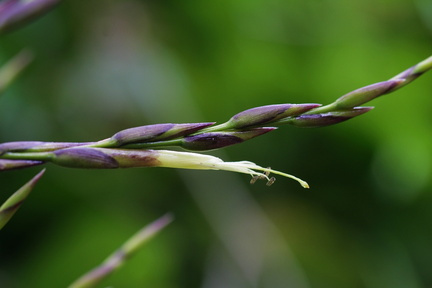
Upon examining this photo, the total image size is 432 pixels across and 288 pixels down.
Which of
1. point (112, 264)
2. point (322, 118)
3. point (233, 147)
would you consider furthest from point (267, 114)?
point (233, 147)

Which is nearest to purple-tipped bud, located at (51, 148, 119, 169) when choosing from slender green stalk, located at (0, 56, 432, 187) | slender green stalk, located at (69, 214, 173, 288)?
slender green stalk, located at (0, 56, 432, 187)

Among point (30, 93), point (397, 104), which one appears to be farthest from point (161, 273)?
point (397, 104)

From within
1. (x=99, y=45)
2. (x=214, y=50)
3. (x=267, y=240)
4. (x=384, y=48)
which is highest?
(x=99, y=45)

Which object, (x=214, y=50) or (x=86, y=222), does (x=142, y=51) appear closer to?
(x=214, y=50)

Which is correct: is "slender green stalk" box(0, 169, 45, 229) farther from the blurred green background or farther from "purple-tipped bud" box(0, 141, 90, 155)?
the blurred green background

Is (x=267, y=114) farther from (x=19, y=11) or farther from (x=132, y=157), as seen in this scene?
(x=19, y=11)

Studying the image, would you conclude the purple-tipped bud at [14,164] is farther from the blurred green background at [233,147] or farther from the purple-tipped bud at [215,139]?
the blurred green background at [233,147]
